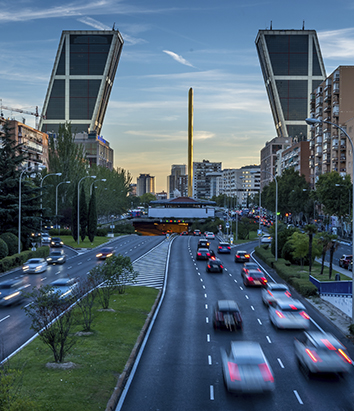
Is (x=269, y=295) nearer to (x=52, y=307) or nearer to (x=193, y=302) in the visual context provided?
(x=193, y=302)

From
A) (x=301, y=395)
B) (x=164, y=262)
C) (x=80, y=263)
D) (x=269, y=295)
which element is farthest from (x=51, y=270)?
(x=301, y=395)

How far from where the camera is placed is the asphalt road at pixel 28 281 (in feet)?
69.9

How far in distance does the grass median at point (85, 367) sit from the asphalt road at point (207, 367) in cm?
89

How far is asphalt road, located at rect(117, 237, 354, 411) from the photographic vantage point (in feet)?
48.2

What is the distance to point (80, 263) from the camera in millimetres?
50500

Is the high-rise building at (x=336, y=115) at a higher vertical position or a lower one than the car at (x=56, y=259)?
higher

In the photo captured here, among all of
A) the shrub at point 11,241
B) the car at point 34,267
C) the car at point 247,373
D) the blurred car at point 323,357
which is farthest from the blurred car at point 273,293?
the shrub at point 11,241

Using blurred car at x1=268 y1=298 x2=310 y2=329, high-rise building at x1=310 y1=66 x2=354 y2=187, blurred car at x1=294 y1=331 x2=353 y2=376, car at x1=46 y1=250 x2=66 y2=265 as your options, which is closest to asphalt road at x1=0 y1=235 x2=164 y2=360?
car at x1=46 y1=250 x2=66 y2=265

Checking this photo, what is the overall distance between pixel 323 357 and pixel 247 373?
3.45 m

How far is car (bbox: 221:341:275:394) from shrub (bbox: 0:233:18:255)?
37.3 meters

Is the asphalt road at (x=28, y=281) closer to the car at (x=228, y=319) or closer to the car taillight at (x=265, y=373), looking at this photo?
the car taillight at (x=265, y=373)

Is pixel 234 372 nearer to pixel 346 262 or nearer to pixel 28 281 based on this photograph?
pixel 28 281

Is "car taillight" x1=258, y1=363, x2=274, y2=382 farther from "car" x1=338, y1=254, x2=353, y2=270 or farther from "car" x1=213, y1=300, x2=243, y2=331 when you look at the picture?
"car" x1=338, y1=254, x2=353, y2=270

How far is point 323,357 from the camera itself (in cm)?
1678
